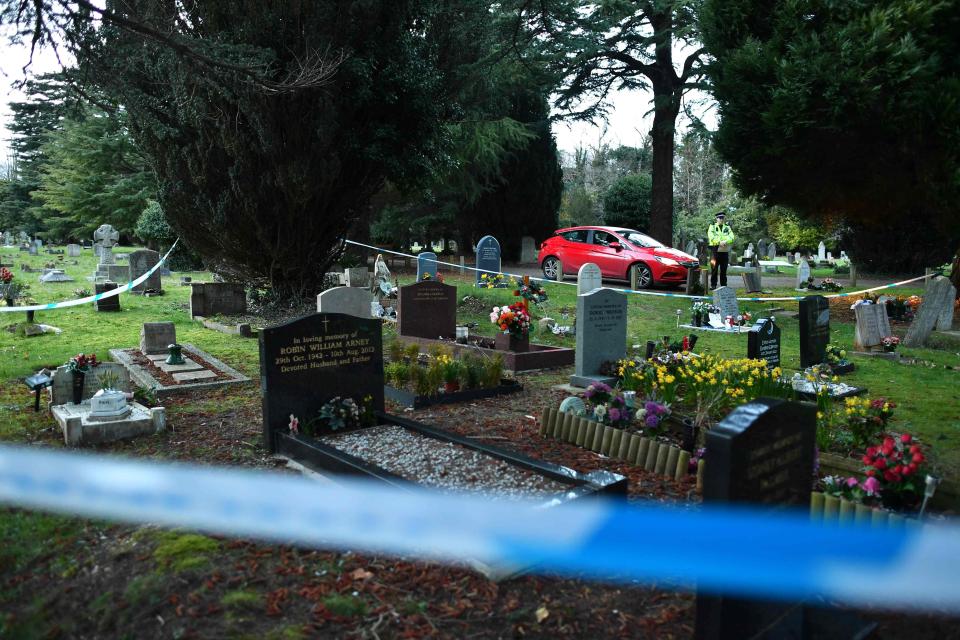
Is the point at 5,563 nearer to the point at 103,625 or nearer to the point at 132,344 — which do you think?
the point at 103,625

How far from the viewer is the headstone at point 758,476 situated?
298 centimetres

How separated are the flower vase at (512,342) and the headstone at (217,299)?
21.9 ft

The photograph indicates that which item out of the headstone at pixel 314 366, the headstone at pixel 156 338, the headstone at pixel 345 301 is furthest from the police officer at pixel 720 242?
the headstone at pixel 314 366

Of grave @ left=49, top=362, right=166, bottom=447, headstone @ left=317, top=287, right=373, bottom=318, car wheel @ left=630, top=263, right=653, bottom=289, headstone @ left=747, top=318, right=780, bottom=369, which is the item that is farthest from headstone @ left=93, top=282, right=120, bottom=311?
headstone @ left=747, top=318, right=780, bottom=369

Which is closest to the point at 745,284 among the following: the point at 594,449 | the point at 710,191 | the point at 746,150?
the point at 746,150

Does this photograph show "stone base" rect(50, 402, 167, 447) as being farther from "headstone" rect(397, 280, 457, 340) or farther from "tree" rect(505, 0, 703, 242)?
"tree" rect(505, 0, 703, 242)

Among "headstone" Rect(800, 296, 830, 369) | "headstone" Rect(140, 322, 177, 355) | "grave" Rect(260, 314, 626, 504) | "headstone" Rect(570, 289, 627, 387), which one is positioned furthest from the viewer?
"headstone" Rect(140, 322, 177, 355)

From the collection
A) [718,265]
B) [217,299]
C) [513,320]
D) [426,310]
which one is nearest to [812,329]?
[513,320]

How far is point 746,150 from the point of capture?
1437 centimetres

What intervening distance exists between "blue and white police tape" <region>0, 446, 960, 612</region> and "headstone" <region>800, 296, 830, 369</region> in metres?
4.62

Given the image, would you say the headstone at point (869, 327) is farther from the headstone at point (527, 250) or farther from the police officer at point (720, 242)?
the headstone at point (527, 250)

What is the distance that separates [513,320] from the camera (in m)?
9.46

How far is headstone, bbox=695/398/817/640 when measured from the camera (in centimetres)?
298

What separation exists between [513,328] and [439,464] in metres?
4.41
